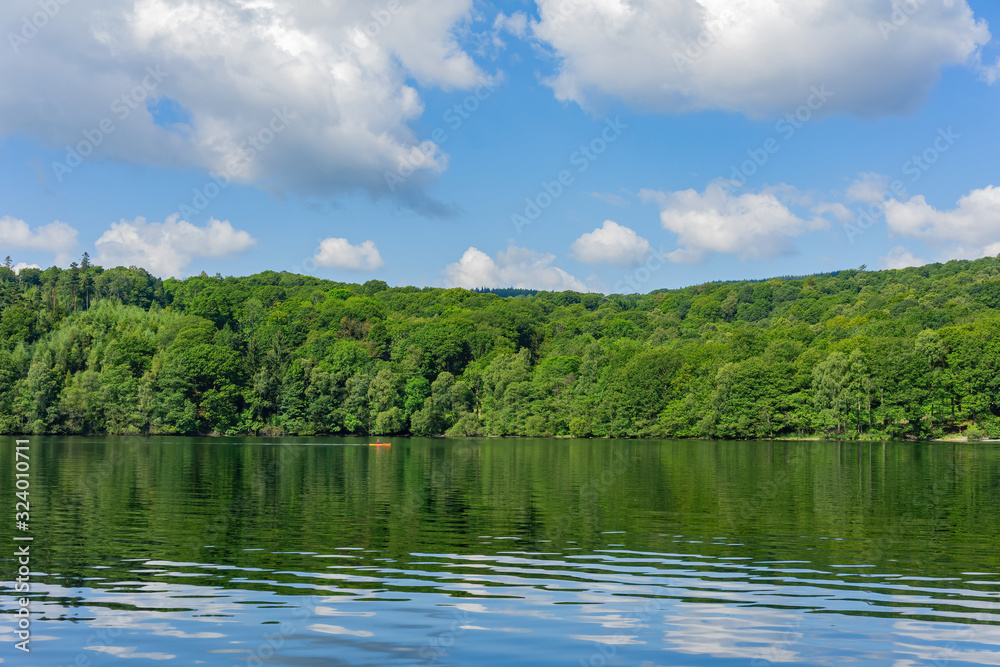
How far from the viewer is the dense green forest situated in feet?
433

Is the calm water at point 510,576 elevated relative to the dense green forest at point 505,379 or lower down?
lower down

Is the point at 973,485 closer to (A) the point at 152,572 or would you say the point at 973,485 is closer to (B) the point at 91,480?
(A) the point at 152,572

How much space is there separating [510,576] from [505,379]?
5675 inches

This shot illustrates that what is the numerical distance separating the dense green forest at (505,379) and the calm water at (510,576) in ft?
309

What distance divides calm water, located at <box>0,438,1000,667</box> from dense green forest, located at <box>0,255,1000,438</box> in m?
94.2

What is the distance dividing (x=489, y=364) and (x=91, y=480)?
12968 cm

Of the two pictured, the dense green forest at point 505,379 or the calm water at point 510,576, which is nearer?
the calm water at point 510,576

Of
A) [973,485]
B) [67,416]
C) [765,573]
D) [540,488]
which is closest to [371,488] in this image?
[540,488]

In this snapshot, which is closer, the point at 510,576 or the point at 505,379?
the point at 510,576

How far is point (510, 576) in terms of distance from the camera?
2214cm

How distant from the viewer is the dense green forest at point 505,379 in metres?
132

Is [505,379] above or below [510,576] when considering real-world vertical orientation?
above

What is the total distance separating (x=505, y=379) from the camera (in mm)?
166250

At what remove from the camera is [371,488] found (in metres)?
47.8
